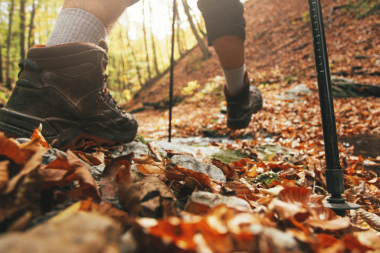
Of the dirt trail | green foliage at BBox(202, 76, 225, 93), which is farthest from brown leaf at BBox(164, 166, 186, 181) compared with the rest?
green foliage at BBox(202, 76, 225, 93)

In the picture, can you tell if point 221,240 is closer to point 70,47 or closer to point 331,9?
point 70,47

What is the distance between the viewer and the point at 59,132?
4.09 ft

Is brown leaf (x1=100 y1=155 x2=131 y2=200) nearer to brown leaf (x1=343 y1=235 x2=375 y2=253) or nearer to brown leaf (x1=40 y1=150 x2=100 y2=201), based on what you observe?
brown leaf (x1=40 y1=150 x2=100 y2=201)

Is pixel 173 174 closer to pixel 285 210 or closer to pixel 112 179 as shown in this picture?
pixel 112 179

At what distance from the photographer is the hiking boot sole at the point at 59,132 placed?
3.75 ft

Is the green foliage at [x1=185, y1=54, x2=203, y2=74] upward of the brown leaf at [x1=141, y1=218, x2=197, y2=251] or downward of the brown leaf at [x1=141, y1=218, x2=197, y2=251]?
upward

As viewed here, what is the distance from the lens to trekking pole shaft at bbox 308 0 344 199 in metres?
0.90

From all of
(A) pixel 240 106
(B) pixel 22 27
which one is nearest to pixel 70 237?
(A) pixel 240 106

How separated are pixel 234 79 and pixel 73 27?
4.94ft

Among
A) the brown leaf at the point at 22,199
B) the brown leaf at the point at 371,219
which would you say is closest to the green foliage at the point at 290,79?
the brown leaf at the point at 371,219

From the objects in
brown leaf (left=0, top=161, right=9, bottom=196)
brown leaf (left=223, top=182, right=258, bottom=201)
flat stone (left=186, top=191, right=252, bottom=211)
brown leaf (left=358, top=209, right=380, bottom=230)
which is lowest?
brown leaf (left=358, top=209, right=380, bottom=230)

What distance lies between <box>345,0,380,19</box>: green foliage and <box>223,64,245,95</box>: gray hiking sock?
11.9m

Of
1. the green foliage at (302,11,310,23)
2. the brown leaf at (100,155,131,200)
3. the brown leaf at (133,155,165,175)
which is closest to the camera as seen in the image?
the brown leaf at (100,155,131,200)

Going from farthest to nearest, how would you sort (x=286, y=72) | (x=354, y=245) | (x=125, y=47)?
(x=125, y=47)
(x=286, y=72)
(x=354, y=245)
